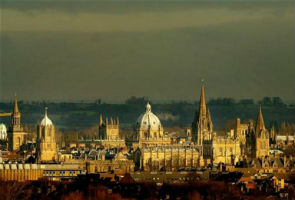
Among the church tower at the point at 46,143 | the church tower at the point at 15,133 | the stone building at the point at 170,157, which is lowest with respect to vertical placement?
the stone building at the point at 170,157

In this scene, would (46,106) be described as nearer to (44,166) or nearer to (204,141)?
(204,141)

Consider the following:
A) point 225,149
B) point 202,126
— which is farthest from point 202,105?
point 225,149

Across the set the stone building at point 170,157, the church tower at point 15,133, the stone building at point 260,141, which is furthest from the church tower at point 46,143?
the church tower at point 15,133

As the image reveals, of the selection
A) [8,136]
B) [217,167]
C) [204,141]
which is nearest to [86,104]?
[8,136]

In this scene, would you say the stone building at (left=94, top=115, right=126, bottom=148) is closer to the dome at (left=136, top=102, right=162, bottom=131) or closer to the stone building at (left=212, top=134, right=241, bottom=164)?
the dome at (left=136, top=102, right=162, bottom=131)

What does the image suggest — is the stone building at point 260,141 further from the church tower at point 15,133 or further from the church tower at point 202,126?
the church tower at point 15,133
